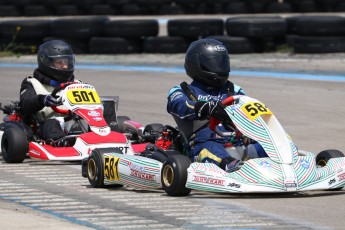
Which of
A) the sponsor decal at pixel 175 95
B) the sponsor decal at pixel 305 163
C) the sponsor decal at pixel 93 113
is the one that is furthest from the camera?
the sponsor decal at pixel 93 113

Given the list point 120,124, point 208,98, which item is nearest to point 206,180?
point 208,98

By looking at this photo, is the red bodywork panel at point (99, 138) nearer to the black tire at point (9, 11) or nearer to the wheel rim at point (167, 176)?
the wheel rim at point (167, 176)

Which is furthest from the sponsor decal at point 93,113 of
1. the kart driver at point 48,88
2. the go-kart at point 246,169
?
the go-kart at point 246,169

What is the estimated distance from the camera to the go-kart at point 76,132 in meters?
9.20

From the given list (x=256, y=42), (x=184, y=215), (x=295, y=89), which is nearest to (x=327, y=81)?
(x=295, y=89)

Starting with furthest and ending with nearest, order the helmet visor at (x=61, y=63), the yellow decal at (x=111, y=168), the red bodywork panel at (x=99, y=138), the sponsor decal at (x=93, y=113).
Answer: the helmet visor at (x=61, y=63) < the sponsor decal at (x=93, y=113) < the red bodywork panel at (x=99, y=138) < the yellow decal at (x=111, y=168)

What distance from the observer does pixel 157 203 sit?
7086 mm

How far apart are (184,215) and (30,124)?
3837mm

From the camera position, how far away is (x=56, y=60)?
400 inches

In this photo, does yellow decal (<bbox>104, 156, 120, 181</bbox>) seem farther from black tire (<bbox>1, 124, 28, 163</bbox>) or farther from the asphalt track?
black tire (<bbox>1, 124, 28, 163</bbox>)

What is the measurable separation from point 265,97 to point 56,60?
17.2ft

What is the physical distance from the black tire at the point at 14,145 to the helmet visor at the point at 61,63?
0.89 m

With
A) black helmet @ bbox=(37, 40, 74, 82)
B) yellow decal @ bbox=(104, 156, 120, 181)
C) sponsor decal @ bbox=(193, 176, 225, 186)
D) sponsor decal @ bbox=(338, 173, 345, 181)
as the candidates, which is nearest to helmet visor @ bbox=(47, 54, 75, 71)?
black helmet @ bbox=(37, 40, 74, 82)

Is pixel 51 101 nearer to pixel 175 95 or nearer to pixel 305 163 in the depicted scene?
pixel 175 95
